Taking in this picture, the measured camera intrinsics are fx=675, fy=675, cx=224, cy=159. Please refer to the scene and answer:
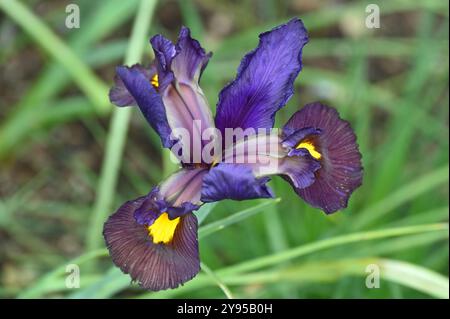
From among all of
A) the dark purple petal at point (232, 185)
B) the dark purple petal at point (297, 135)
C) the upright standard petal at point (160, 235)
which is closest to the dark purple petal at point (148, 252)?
→ the upright standard petal at point (160, 235)

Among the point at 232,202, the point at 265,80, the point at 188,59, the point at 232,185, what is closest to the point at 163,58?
the point at 188,59

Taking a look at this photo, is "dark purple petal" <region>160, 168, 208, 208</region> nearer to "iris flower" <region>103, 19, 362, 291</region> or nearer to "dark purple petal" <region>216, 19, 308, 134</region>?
"iris flower" <region>103, 19, 362, 291</region>

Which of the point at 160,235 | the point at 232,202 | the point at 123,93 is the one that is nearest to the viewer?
the point at 160,235

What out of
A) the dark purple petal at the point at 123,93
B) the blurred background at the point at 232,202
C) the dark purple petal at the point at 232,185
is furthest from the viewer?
the blurred background at the point at 232,202

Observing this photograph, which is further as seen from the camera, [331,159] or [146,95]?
[331,159]

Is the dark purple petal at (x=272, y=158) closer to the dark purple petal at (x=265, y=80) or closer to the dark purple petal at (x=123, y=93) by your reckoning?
the dark purple petal at (x=265, y=80)

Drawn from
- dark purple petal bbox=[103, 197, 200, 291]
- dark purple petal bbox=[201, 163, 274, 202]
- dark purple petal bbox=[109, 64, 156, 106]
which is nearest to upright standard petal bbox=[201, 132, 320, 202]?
dark purple petal bbox=[201, 163, 274, 202]

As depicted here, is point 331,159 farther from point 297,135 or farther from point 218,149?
point 218,149
